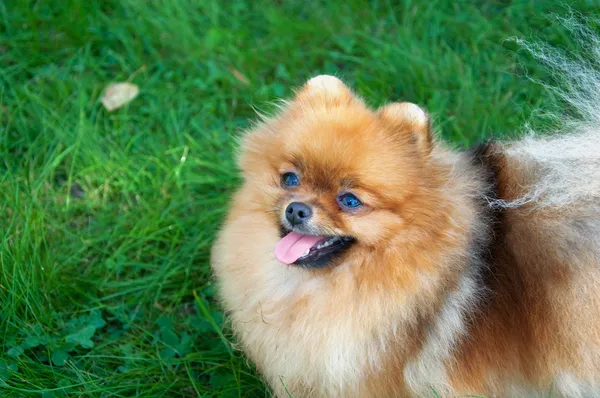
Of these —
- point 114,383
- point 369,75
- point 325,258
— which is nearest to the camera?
point 325,258

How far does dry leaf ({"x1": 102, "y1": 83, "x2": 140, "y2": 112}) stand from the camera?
3.62 meters

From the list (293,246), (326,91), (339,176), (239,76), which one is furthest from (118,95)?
(339,176)

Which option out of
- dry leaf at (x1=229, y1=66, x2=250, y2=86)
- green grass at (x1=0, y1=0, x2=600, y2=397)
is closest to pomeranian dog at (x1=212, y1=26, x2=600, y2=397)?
green grass at (x1=0, y1=0, x2=600, y2=397)

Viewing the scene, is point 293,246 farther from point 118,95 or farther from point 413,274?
point 118,95

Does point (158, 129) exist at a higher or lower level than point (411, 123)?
lower

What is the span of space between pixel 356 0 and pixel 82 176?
77.3 inches

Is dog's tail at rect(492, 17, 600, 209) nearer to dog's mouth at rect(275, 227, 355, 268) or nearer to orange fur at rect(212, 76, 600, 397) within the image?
orange fur at rect(212, 76, 600, 397)

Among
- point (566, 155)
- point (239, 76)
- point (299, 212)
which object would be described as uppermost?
point (566, 155)

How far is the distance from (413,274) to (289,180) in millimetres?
488

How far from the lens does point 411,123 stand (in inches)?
81.4

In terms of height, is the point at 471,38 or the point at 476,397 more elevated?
the point at 471,38

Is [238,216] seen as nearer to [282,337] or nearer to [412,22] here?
[282,337]

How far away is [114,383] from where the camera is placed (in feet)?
8.32

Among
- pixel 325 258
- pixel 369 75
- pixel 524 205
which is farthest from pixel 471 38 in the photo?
pixel 325 258
